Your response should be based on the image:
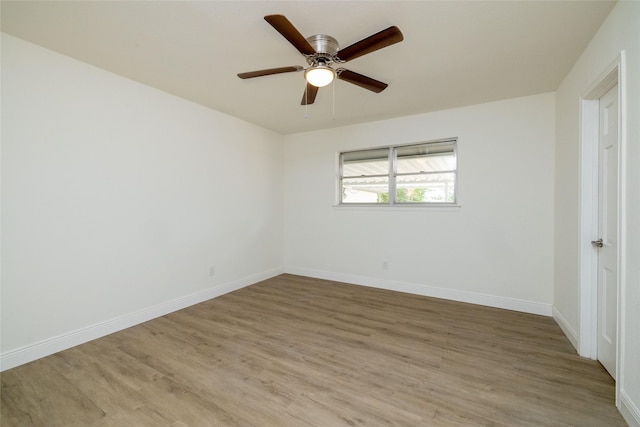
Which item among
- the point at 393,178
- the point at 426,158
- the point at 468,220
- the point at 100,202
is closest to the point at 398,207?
the point at 393,178

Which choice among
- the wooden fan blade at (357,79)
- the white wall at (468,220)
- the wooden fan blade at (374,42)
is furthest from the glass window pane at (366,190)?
the wooden fan blade at (374,42)

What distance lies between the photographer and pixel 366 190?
4.45m

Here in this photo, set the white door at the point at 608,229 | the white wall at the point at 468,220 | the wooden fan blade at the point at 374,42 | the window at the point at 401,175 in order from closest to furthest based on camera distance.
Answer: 1. the wooden fan blade at the point at 374,42
2. the white door at the point at 608,229
3. the white wall at the point at 468,220
4. the window at the point at 401,175

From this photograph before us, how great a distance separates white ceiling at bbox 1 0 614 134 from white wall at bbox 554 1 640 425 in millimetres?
181

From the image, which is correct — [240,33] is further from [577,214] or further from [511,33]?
[577,214]

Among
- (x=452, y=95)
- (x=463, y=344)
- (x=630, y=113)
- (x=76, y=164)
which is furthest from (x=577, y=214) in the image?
(x=76, y=164)

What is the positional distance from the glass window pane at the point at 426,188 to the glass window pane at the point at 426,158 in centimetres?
10

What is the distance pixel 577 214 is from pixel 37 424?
4.17m

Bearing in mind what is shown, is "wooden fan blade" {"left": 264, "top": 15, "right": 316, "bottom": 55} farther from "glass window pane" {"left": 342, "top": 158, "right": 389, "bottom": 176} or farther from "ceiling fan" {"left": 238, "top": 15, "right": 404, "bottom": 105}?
"glass window pane" {"left": 342, "top": 158, "right": 389, "bottom": 176}

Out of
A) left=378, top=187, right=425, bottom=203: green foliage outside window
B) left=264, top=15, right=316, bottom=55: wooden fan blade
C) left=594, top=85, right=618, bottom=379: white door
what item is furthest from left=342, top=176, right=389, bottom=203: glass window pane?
left=264, top=15, right=316, bottom=55: wooden fan blade

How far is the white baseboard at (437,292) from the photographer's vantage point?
10.5 feet

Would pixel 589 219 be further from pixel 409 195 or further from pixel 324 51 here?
pixel 324 51

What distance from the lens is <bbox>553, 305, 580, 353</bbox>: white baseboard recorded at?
7.86 feet

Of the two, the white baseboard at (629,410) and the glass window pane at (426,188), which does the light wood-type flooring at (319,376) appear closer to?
the white baseboard at (629,410)
